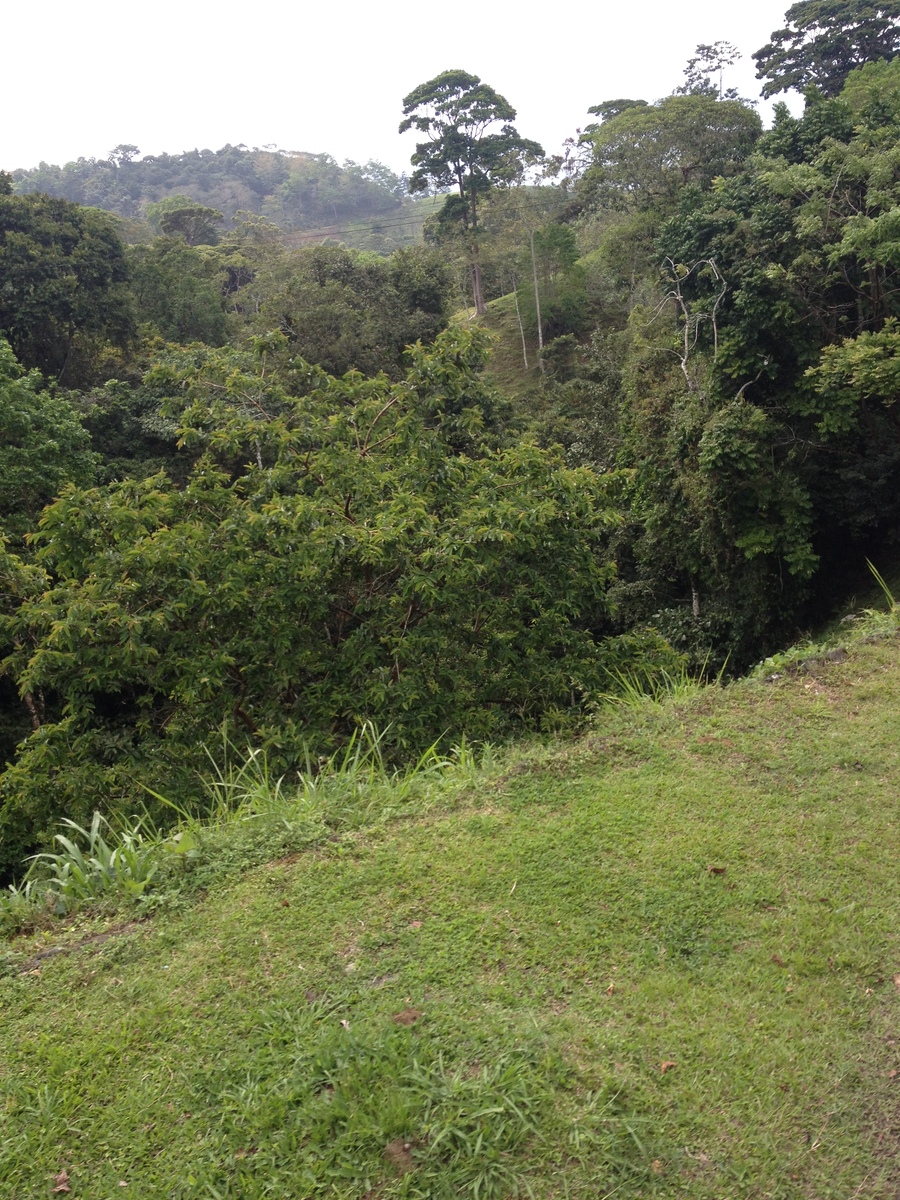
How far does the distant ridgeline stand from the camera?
76625mm

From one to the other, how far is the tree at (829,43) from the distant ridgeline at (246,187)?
47736 mm

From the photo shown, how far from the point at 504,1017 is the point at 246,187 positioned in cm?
9415

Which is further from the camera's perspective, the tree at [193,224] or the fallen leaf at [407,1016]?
the tree at [193,224]

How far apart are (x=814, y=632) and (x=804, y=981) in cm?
975

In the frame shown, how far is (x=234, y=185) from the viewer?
83812 mm

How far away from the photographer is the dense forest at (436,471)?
17.6 feet

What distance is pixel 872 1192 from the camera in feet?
6.21

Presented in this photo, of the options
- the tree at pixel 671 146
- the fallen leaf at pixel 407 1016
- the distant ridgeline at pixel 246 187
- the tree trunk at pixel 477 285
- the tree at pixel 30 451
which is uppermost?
the distant ridgeline at pixel 246 187

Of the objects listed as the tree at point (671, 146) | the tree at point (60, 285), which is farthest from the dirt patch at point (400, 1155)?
the tree at point (671, 146)

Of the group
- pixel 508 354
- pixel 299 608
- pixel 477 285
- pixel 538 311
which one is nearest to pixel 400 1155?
pixel 299 608

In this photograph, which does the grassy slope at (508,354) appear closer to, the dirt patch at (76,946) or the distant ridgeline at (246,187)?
the dirt patch at (76,946)

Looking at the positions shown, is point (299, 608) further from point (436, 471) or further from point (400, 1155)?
point (400, 1155)

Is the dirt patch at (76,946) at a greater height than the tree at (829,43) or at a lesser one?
lesser

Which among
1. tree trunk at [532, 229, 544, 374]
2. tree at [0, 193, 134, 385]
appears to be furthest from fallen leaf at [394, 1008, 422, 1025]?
Answer: tree trunk at [532, 229, 544, 374]
